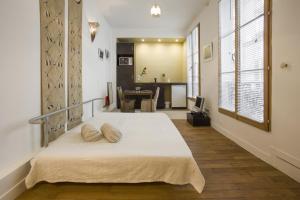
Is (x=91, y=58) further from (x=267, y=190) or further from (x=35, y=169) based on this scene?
(x=267, y=190)

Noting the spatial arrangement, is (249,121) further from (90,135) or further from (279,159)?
(90,135)

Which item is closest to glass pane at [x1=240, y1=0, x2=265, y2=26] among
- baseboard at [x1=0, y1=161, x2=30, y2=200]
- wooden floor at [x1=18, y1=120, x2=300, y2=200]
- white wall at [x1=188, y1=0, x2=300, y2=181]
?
white wall at [x1=188, y1=0, x2=300, y2=181]

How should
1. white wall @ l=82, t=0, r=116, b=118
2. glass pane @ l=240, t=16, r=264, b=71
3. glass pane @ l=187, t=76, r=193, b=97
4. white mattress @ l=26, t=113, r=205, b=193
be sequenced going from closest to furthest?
white mattress @ l=26, t=113, r=205, b=193, glass pane @ l=240, t=16, r=264, b=71, white wall @ l=82, t=0, r=116, b=118, glass pane @ l=187, t=76, r=193, b=97

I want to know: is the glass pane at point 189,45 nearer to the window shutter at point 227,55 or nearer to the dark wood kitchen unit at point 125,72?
the dark wood kitchen unit at point 125,72

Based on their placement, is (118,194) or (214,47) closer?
(118,194)

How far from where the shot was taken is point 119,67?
27.0 feet

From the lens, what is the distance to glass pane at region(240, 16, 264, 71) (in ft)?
9.61

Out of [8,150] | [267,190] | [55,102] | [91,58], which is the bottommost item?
[267,190]

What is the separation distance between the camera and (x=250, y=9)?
127 inches

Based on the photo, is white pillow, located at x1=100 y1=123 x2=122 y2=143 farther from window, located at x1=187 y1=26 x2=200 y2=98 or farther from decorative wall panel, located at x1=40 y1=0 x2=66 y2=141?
window, located at x1=187 y1=26 x2=200 y2=98

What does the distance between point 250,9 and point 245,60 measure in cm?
75

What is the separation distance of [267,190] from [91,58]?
4081 millimetres

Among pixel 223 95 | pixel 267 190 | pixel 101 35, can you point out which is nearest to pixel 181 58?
pixel 101 35

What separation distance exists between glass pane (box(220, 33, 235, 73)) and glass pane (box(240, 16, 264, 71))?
0.39 meters
